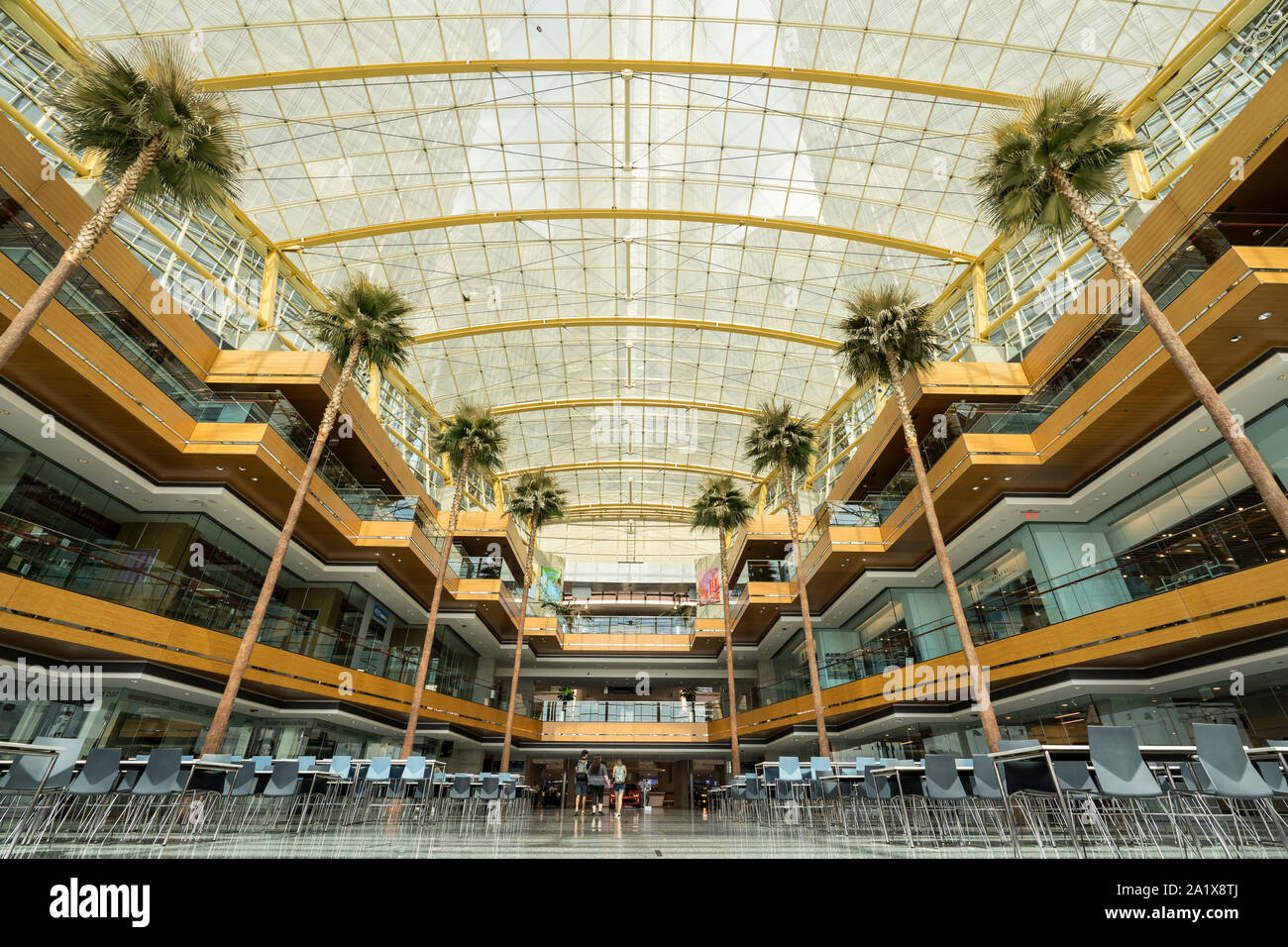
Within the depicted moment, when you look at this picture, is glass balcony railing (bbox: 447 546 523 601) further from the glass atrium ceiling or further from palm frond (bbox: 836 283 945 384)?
palm frond (bbox: 836 283 945 384)

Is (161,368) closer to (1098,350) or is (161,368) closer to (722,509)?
(722,509)

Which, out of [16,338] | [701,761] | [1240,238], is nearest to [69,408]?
[16,338]

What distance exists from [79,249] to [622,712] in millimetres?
35667

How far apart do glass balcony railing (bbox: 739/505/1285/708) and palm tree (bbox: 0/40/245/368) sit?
2409 cm

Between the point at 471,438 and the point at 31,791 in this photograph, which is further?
the point at 471,438

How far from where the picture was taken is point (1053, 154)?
1450 centimetres

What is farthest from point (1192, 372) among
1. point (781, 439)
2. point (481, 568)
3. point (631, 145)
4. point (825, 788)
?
point (481, 568)

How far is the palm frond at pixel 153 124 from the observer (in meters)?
13.0

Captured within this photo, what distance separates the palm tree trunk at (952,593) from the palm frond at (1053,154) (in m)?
6.21

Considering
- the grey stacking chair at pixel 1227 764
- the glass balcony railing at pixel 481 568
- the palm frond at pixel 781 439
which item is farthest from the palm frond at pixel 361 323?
the grey stacking chair at pixel 1227 764

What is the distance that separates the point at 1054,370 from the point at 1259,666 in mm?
9192

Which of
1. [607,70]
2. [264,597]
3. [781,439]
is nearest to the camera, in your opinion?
[264,597]

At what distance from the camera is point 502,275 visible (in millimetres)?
34031
